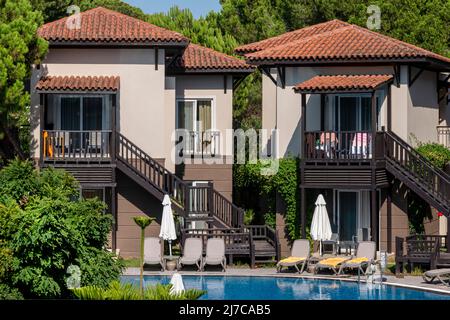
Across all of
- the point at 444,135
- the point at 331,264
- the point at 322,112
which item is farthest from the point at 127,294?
the point at 444,135

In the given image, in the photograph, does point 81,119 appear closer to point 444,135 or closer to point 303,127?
point 303,127

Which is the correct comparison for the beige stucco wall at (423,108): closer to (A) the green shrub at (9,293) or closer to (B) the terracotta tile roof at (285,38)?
(B) the terracotta tile roof at (285,38)

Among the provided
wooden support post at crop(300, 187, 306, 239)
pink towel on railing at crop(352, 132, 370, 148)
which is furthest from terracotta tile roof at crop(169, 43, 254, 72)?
wooden support post at crop(300, 187, 306, 239)

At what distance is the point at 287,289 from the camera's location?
1097 inches

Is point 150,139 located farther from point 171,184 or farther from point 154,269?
point 154,269

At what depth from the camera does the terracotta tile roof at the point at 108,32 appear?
111ft

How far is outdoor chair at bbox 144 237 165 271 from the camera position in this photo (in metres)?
31.0

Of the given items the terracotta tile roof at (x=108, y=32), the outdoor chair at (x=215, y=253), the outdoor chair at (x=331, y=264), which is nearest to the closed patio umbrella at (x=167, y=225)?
the outdoor chair at (x=215, y=253)

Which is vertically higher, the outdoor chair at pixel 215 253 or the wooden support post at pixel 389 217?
the wooden support post at pixel 389 217

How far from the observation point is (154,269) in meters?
31.3

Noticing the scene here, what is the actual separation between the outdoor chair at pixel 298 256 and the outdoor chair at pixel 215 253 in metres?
1.63

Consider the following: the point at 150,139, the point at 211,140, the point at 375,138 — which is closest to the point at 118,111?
the point at 150,139

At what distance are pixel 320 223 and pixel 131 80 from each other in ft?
25.3

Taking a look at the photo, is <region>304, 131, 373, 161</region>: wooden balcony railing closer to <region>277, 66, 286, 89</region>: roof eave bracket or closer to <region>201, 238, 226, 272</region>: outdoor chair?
<region>277, 66, 286, 89</region>: roof eave bracket
